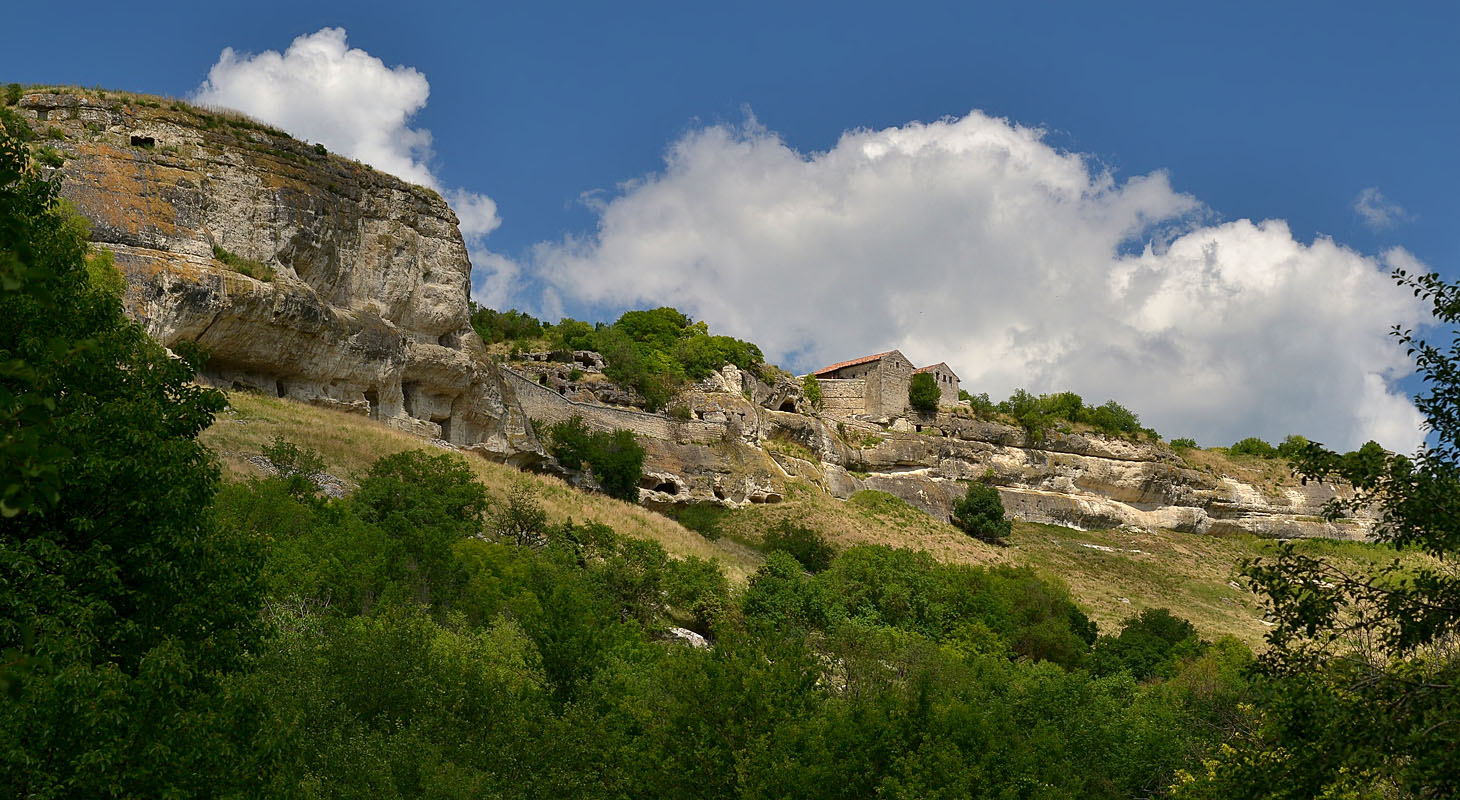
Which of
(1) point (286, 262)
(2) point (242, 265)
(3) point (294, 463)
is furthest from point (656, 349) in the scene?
(3) point (294, 463)

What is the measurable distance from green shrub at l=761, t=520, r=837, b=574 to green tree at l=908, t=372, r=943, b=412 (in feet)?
98.0

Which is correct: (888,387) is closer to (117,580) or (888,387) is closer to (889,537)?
(889,537)

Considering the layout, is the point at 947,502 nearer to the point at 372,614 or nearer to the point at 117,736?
the point at 372,614

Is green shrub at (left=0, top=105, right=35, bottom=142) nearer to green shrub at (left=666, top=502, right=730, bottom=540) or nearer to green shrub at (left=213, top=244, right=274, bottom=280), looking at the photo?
green shrub at (left=213, top=244, right=274, bottom=280)

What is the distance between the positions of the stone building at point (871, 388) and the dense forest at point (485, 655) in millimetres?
38123

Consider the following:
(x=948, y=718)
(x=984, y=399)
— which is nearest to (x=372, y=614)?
(x=948, y=718)

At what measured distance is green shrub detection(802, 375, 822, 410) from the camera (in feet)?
262

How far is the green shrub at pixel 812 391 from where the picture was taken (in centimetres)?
8000

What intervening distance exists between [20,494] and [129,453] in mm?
9098

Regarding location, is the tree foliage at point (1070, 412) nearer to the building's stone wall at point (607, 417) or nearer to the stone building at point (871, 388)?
the stone building at point (871, 388)

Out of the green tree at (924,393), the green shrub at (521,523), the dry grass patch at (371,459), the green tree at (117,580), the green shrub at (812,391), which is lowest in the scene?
the green tree at (117,580)

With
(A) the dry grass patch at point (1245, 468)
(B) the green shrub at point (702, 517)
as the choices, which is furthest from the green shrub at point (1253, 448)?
Result: (B) the green shrub at point (702, 517)

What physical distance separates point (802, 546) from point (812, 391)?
30005 millimetres

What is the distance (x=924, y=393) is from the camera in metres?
81.3
